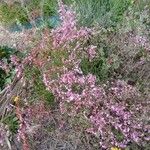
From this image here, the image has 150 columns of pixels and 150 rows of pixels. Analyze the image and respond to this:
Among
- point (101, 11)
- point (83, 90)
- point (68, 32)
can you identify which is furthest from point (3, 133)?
point (101, 11)

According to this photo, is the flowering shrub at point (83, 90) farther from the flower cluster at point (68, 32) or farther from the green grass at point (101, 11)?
the green grass at point (101, 11)

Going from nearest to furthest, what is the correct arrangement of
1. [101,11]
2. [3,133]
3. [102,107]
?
[102,107]
[3,133]
[101,11]

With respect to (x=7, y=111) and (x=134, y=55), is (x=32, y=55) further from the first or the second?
(x=134, y=55)

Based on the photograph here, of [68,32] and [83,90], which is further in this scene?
[68,32]

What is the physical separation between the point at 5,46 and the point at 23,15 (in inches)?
28.2

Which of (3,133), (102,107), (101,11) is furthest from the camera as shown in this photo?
(101,11)

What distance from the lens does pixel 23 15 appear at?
5691 millimetres

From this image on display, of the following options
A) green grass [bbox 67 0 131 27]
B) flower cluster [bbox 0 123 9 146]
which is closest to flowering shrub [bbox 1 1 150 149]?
flower cluster [bbox 0 123 9 146]

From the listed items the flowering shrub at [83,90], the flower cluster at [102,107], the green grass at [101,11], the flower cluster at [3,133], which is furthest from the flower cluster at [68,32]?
the green grass at [101,11]

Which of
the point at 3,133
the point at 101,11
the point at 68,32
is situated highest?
the point at 68,32

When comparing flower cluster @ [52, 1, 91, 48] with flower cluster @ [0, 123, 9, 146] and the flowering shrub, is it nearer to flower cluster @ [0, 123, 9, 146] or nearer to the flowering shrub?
the flowering shrub

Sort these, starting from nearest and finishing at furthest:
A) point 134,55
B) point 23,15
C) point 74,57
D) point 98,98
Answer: point 98,98
point 74,57
point 134,55
point 23,15

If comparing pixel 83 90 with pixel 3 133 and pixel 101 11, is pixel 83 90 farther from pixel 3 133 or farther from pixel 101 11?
pixel 101 11

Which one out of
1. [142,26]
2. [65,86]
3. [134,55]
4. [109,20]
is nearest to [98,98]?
[65,86]
